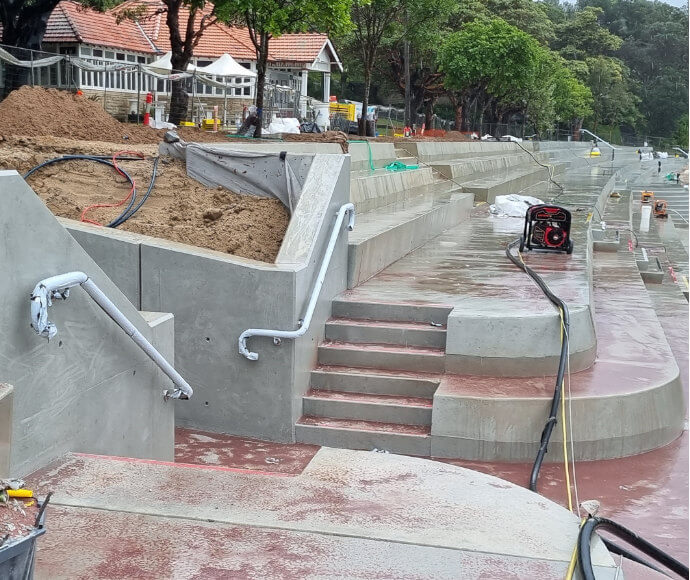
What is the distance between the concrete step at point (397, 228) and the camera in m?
10.4

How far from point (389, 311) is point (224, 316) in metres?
1.86

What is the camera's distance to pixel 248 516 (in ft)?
14.4

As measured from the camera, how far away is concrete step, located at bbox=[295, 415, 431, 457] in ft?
26.5

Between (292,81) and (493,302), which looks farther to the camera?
(292,81)

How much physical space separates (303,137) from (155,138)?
23.7ft

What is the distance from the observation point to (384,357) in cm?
880

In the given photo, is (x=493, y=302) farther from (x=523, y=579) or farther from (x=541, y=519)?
(x=523, y=579)

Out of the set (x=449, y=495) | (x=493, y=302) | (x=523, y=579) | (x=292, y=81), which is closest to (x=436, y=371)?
(x=493, y=302)

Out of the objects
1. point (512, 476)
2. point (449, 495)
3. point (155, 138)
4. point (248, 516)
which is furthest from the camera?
point (155, 138)

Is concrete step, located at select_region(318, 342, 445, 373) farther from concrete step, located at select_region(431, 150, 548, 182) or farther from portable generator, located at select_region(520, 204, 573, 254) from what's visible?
concrete step, located at select_region(431, 150, 548, 182)

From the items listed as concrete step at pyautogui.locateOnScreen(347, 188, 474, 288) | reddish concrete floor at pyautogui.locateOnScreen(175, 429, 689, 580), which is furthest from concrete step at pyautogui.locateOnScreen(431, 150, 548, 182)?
reddish concrete floor at pyautogui.locateOnScreen(175, 429, 689, 580)

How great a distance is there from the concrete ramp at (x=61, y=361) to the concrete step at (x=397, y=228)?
425 cm

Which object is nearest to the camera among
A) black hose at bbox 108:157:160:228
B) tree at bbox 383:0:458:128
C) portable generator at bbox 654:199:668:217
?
black hose at bbox 108:157:160:228

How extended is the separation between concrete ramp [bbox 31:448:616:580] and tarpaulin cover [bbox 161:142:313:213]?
511cm
